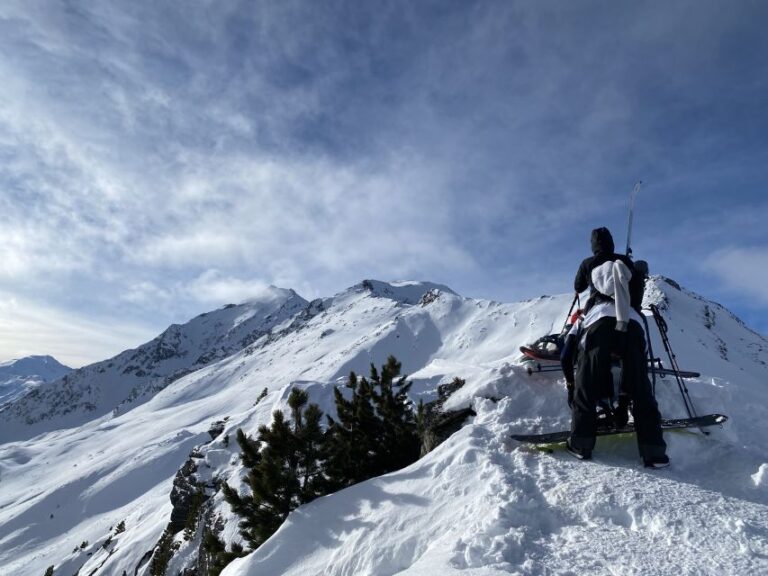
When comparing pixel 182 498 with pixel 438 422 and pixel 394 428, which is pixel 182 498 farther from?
pixel 438 422

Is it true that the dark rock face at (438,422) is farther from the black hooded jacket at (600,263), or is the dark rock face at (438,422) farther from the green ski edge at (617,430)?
the black hooded jacket at (600,263)

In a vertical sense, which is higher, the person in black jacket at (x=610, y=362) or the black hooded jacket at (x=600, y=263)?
the black hooded jacket at (x=600, y=263)

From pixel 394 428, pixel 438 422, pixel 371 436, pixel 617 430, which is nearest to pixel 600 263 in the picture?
pixel 617 430

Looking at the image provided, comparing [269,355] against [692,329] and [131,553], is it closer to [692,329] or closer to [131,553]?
[692,329]

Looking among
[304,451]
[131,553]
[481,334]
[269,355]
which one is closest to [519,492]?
[304,451]

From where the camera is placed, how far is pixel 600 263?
6.79m

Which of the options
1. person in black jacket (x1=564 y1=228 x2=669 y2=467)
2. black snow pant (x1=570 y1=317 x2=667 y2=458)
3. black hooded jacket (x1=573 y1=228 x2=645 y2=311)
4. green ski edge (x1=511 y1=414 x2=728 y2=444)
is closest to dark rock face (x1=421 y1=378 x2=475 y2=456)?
green ski edge (x1=511 y1=414 x2=728 y2=444)

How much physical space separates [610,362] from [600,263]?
147 centimetres

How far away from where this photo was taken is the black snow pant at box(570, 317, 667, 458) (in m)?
5.75

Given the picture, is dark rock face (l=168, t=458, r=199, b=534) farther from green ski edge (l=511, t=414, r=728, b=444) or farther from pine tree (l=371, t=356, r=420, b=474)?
green ski edge (l=511, t=414, r=728, b=444)

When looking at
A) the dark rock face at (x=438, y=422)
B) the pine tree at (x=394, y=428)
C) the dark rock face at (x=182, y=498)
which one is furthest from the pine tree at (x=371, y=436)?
the dark rock face at (x=182, y=498)

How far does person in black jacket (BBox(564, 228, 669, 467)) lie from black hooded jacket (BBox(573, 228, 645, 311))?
0.01 m

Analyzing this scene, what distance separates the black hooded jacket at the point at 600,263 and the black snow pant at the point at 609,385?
490 mm

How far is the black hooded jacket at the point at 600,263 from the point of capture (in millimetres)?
6488
